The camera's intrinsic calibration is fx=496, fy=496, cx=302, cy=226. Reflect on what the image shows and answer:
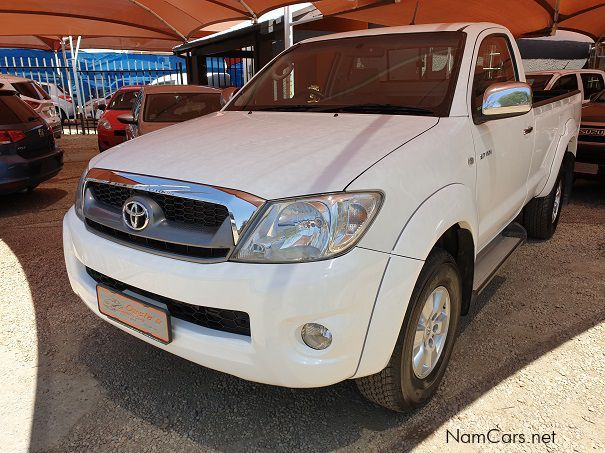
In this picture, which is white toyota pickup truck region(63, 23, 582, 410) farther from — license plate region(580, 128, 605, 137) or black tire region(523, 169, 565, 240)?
license plate region(580, 128, 605, 137)

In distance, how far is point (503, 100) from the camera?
2.46 m

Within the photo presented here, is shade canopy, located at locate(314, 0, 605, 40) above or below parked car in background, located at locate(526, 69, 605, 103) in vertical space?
above

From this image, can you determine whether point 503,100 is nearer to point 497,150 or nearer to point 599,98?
point 497,150

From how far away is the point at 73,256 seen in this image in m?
2.46

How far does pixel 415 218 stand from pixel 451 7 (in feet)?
32.0

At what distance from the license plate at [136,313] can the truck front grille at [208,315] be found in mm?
54

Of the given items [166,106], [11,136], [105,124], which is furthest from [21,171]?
[105,124]

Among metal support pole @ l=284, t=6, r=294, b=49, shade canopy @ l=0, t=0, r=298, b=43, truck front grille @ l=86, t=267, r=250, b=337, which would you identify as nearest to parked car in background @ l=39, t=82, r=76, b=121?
shade canopy @ l=0, t=0, r=298, b=43

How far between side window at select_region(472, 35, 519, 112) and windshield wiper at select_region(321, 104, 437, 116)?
303 millimetres

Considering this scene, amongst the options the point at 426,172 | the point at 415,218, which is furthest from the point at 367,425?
the point at 426,172

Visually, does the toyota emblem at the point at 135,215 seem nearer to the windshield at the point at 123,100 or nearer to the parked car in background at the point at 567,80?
the parked car in background at the point at 567,80

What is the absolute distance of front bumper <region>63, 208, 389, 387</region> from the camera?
1.71 m

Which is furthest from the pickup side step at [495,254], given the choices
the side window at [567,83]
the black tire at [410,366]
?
the side window at [567,83]

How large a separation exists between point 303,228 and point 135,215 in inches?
29.3
